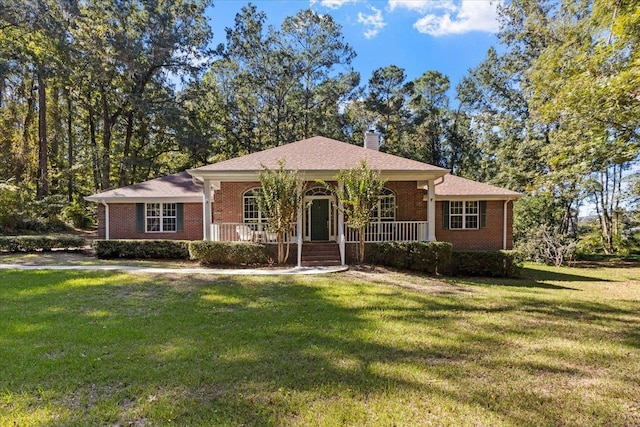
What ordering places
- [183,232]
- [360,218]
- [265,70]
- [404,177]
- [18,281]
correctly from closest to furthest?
[18,281]
[360,218]
[404,177]
[183,232]
[265,70]

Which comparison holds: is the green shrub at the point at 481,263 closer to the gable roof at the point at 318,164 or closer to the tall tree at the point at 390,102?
the gable roof at the point at 318,164

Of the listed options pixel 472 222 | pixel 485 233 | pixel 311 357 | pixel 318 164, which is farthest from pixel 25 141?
pixel 485 233

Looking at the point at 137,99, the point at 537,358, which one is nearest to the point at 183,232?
the point at 137,99

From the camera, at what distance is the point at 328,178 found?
12586 mm

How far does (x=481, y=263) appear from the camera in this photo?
11891 mm

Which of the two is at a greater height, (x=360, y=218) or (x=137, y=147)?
(x=137, y=147)

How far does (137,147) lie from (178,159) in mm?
3372

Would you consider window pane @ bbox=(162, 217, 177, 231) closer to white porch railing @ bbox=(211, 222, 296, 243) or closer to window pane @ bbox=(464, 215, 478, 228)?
white porch railing @ bbox=(211, 222, 296, 243)

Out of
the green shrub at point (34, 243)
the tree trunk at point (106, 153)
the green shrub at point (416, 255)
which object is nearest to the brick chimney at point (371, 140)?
the green shrub at point (416, 255)

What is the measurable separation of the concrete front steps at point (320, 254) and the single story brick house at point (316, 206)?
12 cm

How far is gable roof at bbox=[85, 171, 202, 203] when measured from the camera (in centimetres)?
1568

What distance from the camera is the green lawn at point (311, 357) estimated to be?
10.7 feet

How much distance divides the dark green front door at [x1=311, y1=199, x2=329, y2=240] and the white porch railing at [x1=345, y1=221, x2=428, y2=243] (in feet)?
4.96

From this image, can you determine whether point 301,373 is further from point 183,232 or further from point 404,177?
point 183,232
